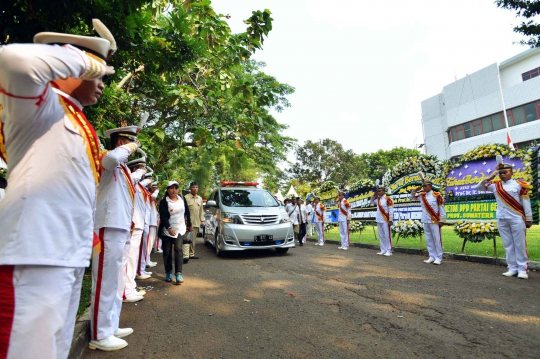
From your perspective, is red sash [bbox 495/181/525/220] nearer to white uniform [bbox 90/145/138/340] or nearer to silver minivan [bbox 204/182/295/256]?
silver minivan [bbox 204/182/295/256]

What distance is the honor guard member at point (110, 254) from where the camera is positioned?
3.06 m

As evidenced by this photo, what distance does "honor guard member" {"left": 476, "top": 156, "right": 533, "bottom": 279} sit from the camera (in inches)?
230

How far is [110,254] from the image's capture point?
313cm

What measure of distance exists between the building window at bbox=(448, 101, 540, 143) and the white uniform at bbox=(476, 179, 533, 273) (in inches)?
1129

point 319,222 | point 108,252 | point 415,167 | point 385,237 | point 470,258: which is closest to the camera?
point 108,252

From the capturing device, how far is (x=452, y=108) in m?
34.7

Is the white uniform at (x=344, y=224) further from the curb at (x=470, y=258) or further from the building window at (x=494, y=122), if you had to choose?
the building window at (x=494, y=122)

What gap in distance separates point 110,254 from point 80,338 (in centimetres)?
77

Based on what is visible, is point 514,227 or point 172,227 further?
point 514,227

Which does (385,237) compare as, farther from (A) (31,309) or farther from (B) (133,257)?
(A) (31,309)

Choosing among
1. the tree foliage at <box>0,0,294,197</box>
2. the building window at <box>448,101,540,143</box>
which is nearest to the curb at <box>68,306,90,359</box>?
the tree foliage at <box>0,0,294,197</box>

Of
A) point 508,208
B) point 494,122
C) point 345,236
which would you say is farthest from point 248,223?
point 494,122

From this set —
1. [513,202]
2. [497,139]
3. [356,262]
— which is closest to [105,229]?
[356,262]

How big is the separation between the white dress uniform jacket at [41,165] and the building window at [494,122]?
116 feet
